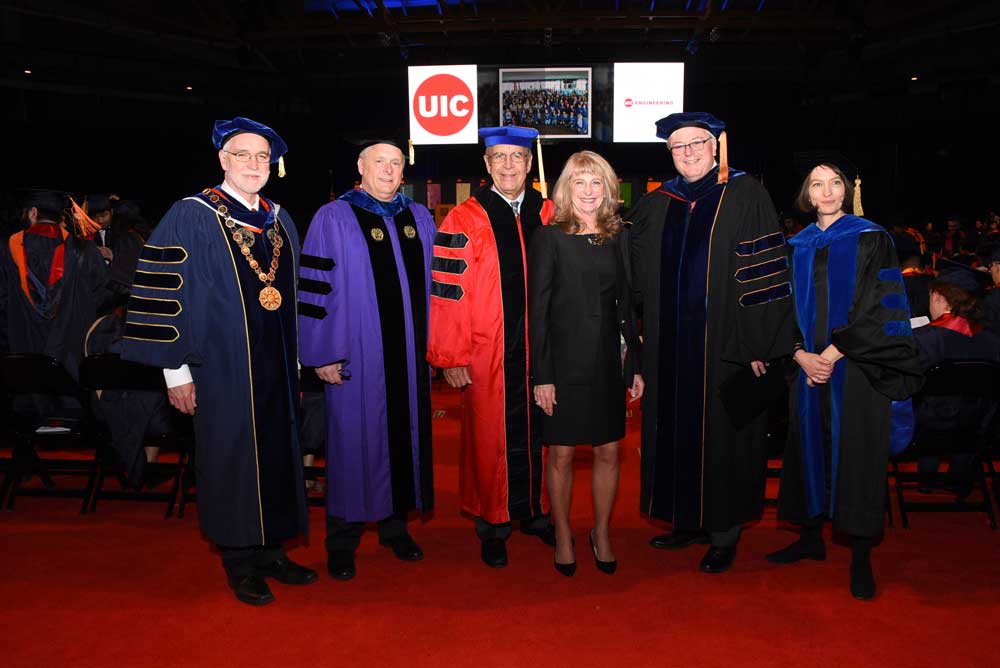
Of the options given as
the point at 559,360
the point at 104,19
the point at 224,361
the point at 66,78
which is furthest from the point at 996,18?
the point at 66,78

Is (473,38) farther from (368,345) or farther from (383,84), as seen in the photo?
(368,345)

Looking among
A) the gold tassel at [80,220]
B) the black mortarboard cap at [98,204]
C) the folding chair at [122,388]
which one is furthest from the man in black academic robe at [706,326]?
the black mortarboard cap at [98,204]

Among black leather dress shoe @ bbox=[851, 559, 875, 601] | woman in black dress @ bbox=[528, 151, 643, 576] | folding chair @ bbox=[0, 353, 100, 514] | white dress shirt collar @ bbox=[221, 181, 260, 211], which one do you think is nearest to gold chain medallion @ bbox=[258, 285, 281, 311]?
white dress shirt collar @ bbox=[221, 181, 260, 211]

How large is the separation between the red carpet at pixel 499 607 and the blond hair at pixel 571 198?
4.71 feet

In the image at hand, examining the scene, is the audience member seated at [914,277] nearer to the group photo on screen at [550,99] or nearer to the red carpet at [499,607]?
the red carpet at [499,607]

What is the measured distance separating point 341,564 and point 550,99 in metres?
7.34

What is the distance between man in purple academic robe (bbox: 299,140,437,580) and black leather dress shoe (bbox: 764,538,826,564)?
5.15 feet

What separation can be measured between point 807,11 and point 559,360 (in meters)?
7.34

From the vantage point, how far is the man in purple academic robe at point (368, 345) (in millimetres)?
3051

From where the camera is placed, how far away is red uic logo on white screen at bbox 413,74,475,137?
30.1 feet

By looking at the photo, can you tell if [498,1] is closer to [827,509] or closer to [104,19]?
[104,19]

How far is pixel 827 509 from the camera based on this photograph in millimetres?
3068

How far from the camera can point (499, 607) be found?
2832 mm

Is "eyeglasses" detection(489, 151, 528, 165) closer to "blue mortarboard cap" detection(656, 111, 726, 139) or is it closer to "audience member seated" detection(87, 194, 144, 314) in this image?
"blue mortarboard cap" detection(656, 111, 726, 139)
